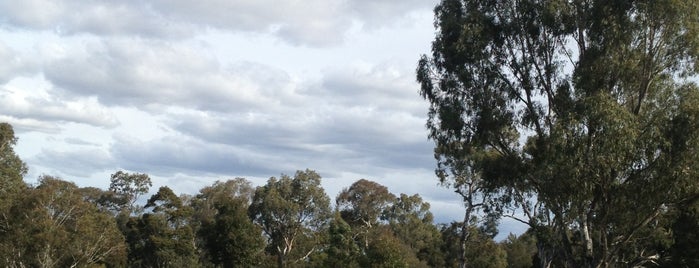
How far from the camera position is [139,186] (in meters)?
79.9

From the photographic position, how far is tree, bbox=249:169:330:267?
2667 inches

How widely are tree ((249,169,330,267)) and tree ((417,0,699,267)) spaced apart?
41.9 metres

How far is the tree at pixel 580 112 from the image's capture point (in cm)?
2106

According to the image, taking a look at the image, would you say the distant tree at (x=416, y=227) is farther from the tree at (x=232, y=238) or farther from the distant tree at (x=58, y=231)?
the distant tree at (x=58, y=231)

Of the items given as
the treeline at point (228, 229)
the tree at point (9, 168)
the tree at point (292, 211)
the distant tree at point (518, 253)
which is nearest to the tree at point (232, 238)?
the treeline at point (228, 229)

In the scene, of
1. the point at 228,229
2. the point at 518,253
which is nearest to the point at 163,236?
the point at 228,229

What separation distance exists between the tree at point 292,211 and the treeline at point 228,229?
0.10m

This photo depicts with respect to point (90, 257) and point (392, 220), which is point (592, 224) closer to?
point (90, 257)

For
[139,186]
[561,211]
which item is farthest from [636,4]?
[139,186]

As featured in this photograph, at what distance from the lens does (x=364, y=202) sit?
7325 centimetres

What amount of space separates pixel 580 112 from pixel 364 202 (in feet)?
172

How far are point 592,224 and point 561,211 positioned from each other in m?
1.23

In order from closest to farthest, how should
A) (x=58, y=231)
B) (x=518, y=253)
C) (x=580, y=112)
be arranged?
1. (x=580, y=112)
2. (x=58, y=231)
3. (x=518, y=253)

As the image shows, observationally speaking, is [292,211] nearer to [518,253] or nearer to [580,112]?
[518,253]
